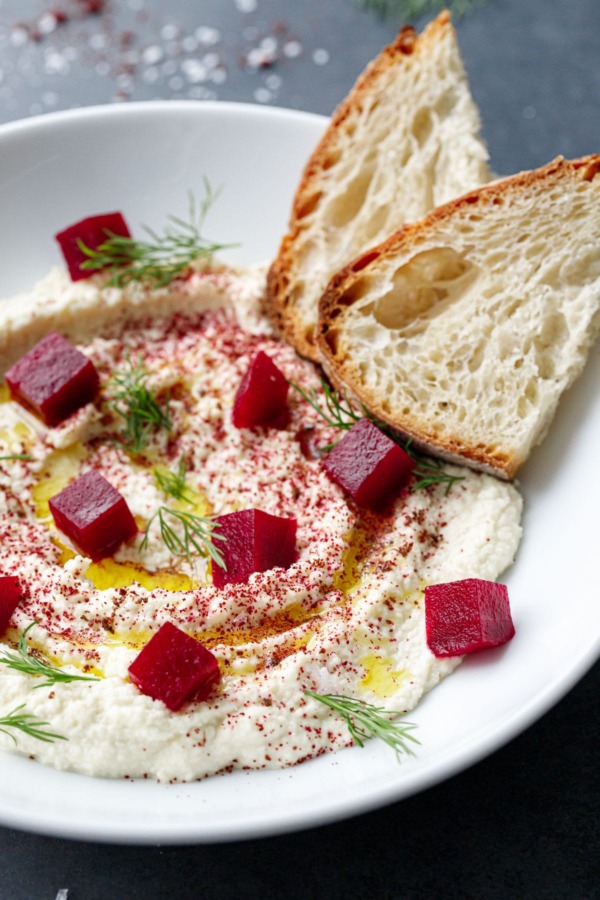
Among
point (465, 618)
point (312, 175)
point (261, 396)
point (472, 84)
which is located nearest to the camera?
point (465, 618)

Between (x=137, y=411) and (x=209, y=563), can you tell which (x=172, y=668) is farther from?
(x=137, y=411)

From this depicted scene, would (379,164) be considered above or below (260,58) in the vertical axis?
below

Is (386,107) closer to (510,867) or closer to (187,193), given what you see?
(187,193)

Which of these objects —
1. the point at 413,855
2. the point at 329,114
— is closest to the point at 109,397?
the point at 413,855

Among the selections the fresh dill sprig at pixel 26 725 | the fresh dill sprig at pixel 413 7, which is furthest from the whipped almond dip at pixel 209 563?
the fresh dill sprig at pixel 413 7

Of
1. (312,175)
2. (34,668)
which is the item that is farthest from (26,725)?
(312,175)
